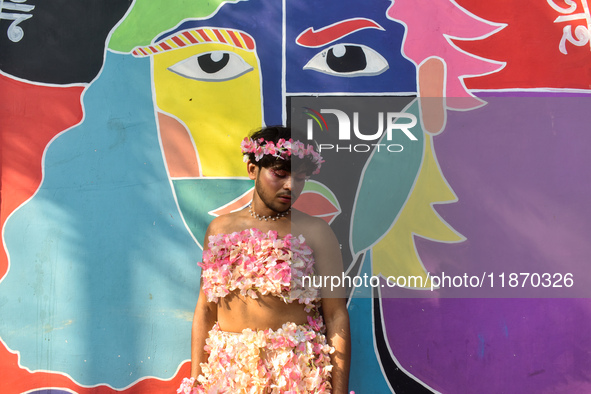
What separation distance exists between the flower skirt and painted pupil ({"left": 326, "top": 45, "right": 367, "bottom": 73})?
1.74 metres

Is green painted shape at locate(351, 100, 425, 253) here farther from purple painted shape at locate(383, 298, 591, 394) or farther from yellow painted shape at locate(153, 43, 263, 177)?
yellow painted shape at locate(153, 43, 263, 177)

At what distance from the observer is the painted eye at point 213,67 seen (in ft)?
11.6

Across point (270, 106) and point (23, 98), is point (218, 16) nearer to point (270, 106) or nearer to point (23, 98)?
point (270, 106)

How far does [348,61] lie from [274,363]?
6.53 ft

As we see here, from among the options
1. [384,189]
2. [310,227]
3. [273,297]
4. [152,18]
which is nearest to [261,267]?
[273,297]

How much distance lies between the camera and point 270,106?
3504mm

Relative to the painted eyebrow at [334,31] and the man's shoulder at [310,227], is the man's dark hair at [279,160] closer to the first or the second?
the man's shoulder at [310,227]

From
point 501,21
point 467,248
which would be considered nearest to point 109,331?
point 467,248

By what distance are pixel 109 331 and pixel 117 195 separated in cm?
88

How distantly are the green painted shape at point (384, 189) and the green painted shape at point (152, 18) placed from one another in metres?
1.45

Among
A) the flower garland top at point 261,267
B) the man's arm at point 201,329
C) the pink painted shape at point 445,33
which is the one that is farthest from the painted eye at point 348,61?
the man's arm at point 201,329

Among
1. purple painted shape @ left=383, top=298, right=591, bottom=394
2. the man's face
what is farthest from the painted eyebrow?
purple painted shape @ left=383, top=298, right=591, bottom=394

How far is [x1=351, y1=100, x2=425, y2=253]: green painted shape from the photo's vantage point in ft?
11.3

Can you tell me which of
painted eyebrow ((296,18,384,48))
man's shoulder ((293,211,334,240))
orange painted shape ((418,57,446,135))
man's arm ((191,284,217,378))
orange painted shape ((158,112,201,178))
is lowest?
man's arm ((191,284,217,378))
